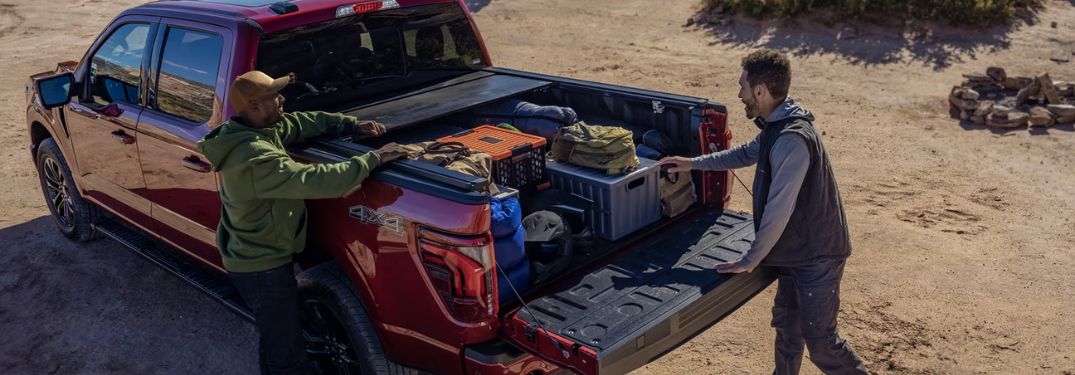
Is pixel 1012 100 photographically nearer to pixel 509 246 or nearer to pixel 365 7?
pixel 365 7

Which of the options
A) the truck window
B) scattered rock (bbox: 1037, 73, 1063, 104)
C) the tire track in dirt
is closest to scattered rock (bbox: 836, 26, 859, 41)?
scattered rock (bbox: 1037, 73, 1063, 104)

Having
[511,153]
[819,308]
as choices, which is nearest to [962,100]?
[819,308]

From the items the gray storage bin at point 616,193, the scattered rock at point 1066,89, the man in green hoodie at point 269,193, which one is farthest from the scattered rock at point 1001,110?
the man in green hoodie at point 269,193

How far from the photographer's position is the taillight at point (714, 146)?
4902 millimetres

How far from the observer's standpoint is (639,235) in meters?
4.61

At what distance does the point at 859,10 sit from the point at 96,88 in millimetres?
10979

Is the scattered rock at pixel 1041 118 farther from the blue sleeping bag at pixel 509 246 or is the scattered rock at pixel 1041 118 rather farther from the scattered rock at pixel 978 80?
the blue sleeping bag at pixel 509 246

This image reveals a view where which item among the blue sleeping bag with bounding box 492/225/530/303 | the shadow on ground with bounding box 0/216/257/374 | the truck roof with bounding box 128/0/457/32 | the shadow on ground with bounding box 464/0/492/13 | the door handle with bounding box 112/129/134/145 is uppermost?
the truck roof with bounding box 128/0/457/32

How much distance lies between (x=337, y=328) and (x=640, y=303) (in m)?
1.55

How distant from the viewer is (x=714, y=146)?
16.2 ft

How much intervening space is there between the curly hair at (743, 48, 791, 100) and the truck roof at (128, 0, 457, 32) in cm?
238

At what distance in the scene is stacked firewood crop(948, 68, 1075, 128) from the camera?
943 centimetres

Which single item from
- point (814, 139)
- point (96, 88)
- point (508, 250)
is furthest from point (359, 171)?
point (96, 88)

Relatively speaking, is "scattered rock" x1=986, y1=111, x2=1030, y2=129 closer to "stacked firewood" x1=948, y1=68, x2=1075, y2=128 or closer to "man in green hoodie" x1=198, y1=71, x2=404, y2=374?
"stacked firewood" x1=948, y1=68, x2=1075, y2=128
